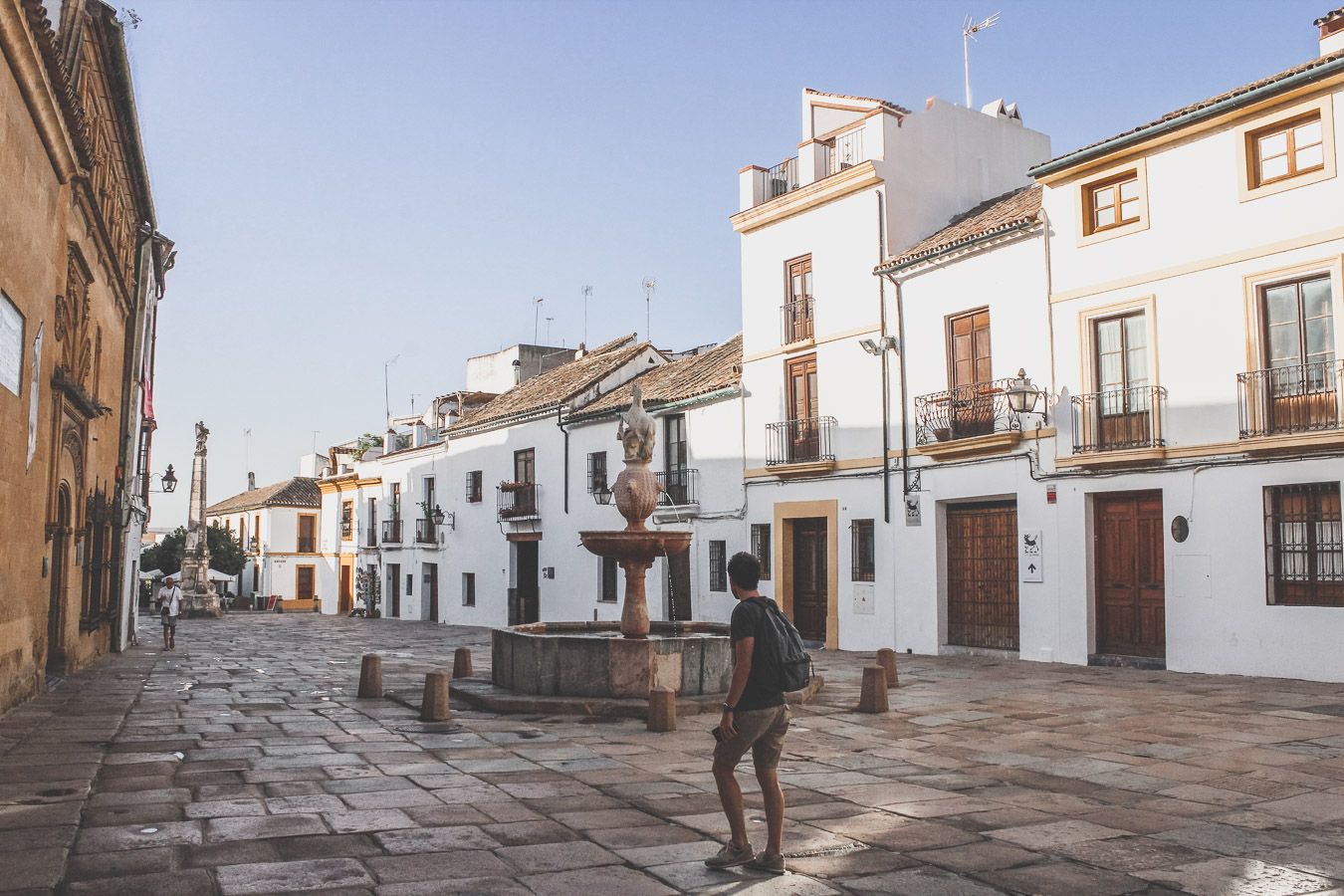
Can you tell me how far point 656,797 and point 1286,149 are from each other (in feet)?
40.4

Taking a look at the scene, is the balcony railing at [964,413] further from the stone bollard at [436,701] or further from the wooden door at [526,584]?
the wooden door at [526,584]

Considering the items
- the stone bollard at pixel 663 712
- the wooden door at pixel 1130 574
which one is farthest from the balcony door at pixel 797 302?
the stone bollard at pixel 663 712

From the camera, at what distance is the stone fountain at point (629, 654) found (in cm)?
1152

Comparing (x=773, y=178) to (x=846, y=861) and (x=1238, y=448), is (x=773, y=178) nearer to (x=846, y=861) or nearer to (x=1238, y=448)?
(x=1238, y=448)

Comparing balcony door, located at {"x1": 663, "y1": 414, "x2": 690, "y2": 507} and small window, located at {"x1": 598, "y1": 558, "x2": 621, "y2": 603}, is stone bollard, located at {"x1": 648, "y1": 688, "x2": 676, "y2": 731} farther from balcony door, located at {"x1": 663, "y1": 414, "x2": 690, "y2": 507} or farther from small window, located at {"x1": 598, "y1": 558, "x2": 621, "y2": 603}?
small window, located at {"x1": 598, "y1": 558, "x2": 621, "y2": 603}

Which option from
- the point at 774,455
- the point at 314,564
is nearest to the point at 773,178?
the point at 774,455

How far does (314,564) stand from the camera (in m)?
57.8

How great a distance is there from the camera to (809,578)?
854 inches

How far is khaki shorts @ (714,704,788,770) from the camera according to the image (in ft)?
18.3

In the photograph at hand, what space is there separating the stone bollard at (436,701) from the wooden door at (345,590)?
1499 inches

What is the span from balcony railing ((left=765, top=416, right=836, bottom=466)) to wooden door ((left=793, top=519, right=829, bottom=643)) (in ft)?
4.07

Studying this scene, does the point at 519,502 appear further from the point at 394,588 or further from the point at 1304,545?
the point at 1304,545

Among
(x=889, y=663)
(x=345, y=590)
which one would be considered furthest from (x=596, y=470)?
(x=345, y=590)

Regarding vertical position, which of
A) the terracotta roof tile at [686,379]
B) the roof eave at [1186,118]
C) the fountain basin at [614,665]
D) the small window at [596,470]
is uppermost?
the roof eave at [1186,118]
